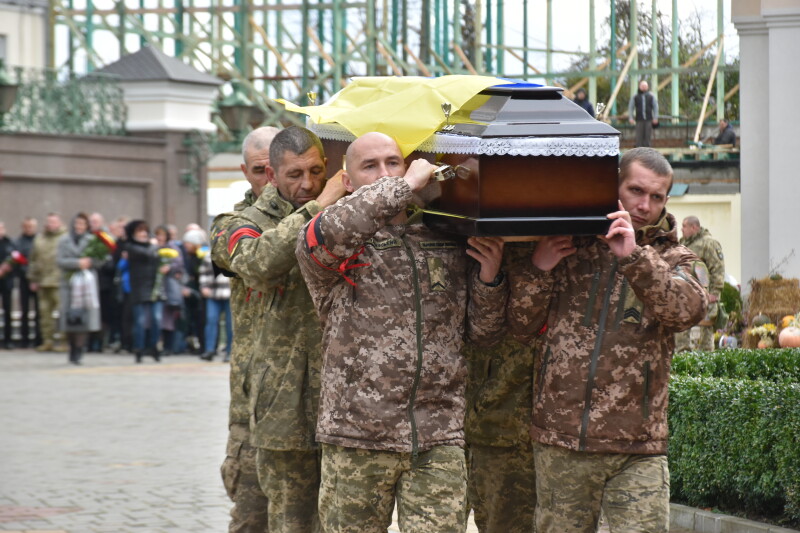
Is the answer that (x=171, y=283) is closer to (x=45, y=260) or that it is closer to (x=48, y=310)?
(x=45, y=260)

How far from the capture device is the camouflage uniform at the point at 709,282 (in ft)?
42.0

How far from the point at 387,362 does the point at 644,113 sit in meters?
22.5

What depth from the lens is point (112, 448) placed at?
1078cm

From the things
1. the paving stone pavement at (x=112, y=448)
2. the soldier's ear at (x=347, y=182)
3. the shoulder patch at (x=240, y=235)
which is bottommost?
the paving stone pavement at (x=112, y=448)

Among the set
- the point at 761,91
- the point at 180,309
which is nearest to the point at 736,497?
the point at 761,91

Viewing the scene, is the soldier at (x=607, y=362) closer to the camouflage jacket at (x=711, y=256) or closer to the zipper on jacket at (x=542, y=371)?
the zipper on jacket at (x=542, y=371)

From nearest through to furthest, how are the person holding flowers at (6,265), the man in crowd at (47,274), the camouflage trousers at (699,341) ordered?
1. the camouflage trousers at (699,341)
2. the man in crowd at (47,274)
3. the person holding flowers at (6,265)

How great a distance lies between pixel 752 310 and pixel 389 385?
303 inches

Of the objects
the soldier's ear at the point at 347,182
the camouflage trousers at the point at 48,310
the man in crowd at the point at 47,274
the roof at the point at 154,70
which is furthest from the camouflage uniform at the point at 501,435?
the roof at the point at 154,70

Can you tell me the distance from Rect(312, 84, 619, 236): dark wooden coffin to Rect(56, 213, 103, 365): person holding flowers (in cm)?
1344

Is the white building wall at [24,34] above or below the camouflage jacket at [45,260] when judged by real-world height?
above

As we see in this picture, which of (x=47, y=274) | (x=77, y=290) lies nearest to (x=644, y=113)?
(x=47, y=274)

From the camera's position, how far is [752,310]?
11.8 meters

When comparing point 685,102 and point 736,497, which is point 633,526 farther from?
point 685,102
